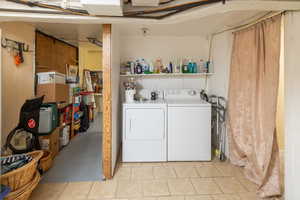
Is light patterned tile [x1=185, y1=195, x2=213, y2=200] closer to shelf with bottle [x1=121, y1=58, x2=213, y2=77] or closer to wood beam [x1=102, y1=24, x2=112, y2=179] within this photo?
wood beam [x1=102, y1=24, x2=112, y2=179]

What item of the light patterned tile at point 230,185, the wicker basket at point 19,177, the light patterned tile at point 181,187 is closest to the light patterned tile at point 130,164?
the light patterned tile at point 181,187

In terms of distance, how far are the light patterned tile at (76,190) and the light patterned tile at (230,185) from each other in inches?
64.0

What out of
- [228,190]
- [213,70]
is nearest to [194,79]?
[213,70]

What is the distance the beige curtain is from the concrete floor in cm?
201

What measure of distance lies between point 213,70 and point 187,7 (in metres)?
1.69

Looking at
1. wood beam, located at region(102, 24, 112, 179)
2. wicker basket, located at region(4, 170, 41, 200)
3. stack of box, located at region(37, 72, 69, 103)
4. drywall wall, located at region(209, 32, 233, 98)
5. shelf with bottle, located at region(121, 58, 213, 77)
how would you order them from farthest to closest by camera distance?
shelf with bottle, located at region(121, 58, 213, 77), stack of box, located at region(37, 72, 69, 103), drywall wall, located at region(209, 32, 233, 98), wood beam, located at region(102, 24, 112, 179), wicker basket, located at region(4, 170, 41, 200)

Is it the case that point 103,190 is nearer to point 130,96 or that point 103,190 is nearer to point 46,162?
point 46,162

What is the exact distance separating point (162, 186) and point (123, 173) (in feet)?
1.99

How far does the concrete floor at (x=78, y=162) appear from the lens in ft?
7.66

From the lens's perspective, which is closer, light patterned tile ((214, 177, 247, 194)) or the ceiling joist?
the ceiling joist

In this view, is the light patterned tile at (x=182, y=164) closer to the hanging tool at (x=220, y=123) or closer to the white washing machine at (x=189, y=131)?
the white washing machine at (x=189, y=131)

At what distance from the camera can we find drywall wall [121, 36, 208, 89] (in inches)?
132

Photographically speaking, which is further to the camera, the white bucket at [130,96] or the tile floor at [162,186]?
the white bucket at [130,96]

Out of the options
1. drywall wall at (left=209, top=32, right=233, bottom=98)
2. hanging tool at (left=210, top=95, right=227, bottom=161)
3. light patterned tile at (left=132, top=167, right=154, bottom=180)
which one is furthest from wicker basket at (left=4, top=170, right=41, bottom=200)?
drywall wall at (left=209, top=32, right=233, bottom=98)
